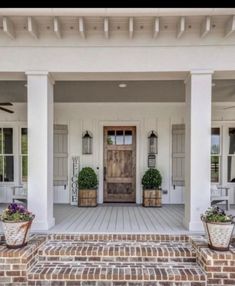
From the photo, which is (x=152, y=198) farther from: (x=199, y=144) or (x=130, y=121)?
(x=199, y=144)

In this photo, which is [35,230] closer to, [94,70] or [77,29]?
[94,70]

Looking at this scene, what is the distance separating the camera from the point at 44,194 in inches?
180

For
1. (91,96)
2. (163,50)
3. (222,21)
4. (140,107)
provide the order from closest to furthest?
(222,21), (163,50), (91,96), (140,107)

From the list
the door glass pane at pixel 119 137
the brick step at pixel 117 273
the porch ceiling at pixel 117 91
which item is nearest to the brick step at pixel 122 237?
the brick step at pixel 117 273

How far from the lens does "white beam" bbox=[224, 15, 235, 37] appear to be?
4070 mm

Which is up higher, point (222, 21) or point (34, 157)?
point (222, 21)

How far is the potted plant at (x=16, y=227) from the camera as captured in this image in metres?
3.75

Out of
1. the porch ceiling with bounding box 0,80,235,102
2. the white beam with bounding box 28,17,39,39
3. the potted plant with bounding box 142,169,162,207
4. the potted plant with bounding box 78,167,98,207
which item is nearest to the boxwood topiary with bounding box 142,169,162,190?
the potted plant with bounding box 142,169,162,207

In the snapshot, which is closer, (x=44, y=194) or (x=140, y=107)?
(x=44, y=194)

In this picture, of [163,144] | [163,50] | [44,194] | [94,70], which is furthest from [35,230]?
[163,144]

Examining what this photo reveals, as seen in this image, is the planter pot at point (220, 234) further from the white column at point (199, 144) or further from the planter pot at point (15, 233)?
the planter pot at point (15, 233)

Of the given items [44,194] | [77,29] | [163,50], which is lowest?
[44,194]

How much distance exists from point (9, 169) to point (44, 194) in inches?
142

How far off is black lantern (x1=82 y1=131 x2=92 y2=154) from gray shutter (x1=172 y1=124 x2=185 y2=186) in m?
2.30
